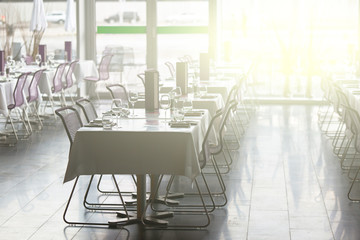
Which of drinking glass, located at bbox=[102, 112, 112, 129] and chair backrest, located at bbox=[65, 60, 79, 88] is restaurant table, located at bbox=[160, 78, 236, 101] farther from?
drinking glass, located at bbox=[102, 112, 112, 129]

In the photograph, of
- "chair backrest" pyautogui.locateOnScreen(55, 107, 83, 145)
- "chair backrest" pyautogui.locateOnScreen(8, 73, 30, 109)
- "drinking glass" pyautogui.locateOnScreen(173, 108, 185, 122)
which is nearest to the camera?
"chair backrest" pyautogui.locateOnScreen(55, 107, 83, 145)

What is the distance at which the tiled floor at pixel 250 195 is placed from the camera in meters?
5.82

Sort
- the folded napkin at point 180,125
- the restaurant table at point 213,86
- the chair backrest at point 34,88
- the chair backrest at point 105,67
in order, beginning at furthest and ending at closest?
the chair backrest at point 105,67 < the chair backrest at point 34,88 < the restaurant table at point 213,86 < the folded napkin at point 180,125

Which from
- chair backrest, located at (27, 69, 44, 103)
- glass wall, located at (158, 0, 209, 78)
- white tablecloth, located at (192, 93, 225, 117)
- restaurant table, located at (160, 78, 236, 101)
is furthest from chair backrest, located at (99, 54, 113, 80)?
white tablecloth, located at (192, 93, 225, 117)

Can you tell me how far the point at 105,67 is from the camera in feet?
47.6

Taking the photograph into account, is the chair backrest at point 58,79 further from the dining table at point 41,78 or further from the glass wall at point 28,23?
the glass wall at point 28,23

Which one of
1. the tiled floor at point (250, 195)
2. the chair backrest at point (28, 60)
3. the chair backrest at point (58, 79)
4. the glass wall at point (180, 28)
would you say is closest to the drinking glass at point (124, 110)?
the tiled floor at point (250, 195)

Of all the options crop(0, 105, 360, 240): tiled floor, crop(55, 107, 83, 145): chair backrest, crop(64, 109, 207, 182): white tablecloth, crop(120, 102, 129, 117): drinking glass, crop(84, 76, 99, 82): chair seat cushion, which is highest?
crop(84, 76, 99, 82): chair seat cushion

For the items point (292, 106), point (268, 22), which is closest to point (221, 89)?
point (292, 106)

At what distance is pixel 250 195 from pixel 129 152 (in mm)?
1712

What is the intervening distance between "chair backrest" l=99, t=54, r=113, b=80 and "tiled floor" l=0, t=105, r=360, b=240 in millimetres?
3885

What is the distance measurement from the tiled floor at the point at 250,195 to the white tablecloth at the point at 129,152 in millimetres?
512

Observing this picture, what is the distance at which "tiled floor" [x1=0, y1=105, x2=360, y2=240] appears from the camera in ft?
19.1

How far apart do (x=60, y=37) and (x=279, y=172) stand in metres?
8.70
